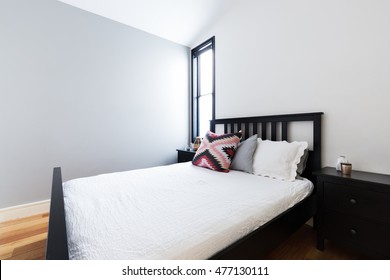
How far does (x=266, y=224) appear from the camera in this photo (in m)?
1.10

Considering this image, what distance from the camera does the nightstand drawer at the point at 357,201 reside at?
1196 millimetres

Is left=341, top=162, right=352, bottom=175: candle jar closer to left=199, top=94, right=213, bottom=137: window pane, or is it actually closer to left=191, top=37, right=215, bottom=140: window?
left=191, top=37, right=215, bottom=140: window

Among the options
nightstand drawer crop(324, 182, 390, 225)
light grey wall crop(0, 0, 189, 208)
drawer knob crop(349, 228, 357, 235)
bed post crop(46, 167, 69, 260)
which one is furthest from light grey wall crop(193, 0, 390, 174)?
bed post crop(46, 167, 69, 260)

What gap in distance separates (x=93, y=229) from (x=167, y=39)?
3127 millimetres

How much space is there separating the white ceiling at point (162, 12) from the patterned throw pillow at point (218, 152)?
6.17 ft

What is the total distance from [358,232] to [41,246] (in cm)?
250

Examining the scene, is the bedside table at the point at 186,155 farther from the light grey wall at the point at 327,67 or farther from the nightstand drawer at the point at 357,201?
the nightstand drawer at the point at 357,201

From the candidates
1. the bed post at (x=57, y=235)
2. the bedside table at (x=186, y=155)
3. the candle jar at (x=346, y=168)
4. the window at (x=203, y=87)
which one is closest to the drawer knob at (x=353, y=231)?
the candle jar at (x=346, y=168)

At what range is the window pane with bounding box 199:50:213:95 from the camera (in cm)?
312

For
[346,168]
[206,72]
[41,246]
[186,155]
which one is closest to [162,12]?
[206,72]
